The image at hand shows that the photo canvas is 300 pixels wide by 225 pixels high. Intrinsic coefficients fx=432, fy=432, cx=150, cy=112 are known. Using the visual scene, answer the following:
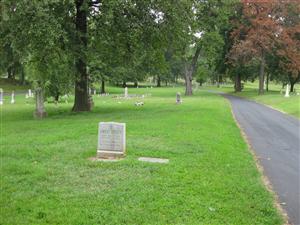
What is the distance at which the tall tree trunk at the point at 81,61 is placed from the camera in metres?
19.3

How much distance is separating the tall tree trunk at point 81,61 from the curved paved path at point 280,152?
7.73 meters

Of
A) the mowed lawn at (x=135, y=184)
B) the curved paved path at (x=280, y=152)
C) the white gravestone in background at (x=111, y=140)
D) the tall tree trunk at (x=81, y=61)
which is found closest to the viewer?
the mowed lawn at (x=135, y=184)

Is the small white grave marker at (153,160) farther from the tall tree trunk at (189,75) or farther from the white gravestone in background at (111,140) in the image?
the tall tree trunk at (189,75)

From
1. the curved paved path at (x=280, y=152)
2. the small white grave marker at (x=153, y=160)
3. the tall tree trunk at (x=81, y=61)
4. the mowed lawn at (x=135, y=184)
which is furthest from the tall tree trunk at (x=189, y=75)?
the small white grave marker at (x=153, y=160)

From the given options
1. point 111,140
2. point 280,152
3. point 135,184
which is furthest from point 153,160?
point 280,152

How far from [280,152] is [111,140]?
476cm

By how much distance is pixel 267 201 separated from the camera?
6.88m

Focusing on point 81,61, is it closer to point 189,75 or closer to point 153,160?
point 153,160

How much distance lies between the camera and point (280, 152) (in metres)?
11.5

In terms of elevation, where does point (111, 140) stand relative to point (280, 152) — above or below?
above

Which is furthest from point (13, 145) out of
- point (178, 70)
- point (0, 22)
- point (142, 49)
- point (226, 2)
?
point (178, 70)

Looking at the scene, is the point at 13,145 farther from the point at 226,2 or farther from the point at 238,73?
the point at 238,73

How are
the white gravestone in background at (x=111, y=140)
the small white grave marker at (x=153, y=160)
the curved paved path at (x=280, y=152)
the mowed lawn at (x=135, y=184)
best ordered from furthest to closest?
the white gravestone in background at (x=111, y=140), the small white grave marker at (x=153, y=160), the curved paved path at (x=280, y=152), the mowed lawn at (x=135, y=184)

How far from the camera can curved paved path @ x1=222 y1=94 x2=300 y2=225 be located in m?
7.35
